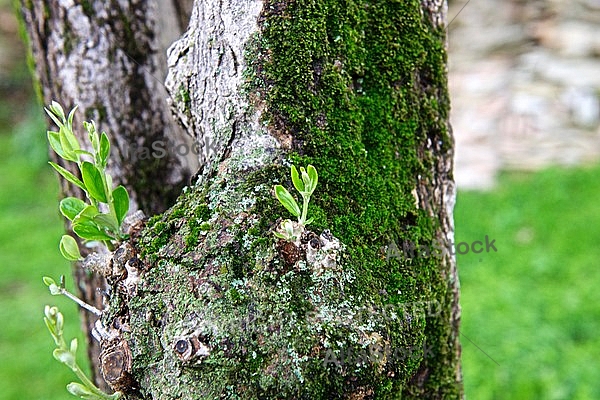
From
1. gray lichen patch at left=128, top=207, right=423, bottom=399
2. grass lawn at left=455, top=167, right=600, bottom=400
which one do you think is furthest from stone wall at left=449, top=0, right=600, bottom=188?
gray lichen patch at left=128, top=207, right=423, bottom=399

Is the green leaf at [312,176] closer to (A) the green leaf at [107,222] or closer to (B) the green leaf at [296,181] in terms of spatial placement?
(B) the green leaf at [296,181]

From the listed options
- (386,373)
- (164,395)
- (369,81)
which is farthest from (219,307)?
(369,81)

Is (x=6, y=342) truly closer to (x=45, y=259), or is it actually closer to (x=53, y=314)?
(x=45, y=259)

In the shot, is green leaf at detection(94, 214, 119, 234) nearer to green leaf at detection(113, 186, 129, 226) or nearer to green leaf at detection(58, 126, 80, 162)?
green leaf at detection(113, 186, 129, 226)

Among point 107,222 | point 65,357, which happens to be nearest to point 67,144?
point 107,222

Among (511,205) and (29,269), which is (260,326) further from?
(511,205)

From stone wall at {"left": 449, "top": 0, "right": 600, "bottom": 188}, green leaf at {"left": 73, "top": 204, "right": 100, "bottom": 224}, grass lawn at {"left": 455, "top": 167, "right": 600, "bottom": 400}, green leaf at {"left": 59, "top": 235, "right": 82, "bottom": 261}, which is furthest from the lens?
stone wall at {"left": 449, "top": 0, "right": 600, "bottom": 188}
